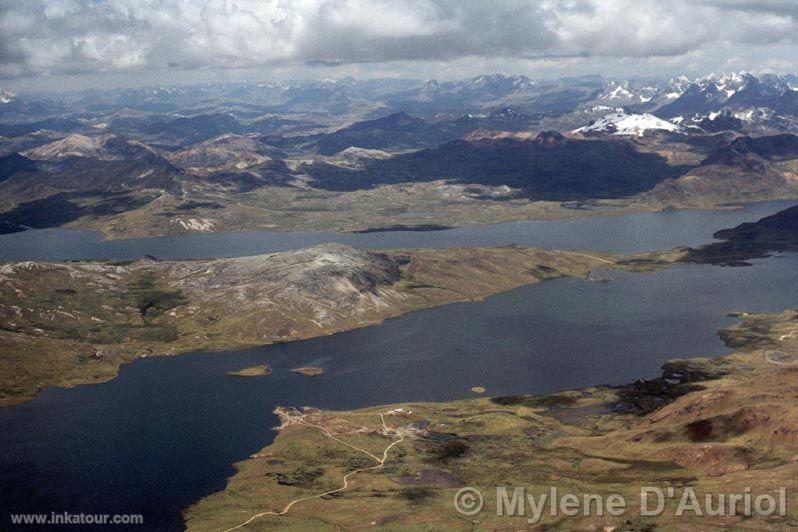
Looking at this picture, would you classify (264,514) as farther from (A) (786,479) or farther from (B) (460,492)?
(A) (786,479)

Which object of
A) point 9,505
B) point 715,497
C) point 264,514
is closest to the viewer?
point 715,497

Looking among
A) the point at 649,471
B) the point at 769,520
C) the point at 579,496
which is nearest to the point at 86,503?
the point at 579,496

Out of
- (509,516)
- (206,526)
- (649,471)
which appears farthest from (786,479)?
(206,526)

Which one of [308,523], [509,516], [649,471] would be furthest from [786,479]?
[308,523]

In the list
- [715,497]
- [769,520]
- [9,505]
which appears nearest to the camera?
[769,520]

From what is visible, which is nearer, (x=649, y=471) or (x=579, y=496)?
(x=579, y=496)

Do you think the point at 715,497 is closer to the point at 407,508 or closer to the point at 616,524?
the point at 616,524

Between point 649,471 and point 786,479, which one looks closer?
point 786,479

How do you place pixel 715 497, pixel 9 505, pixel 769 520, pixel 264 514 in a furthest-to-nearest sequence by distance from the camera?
pixel 9 505 → pixel 264 514 → pixel 715 497 → pixel 769 520
